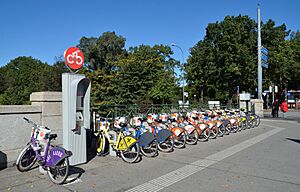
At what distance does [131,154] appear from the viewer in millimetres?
6672

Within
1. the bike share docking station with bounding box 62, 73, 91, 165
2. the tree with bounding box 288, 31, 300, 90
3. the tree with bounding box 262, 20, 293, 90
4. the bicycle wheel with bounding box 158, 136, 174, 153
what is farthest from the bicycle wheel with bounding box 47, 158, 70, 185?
the tree with bounding box 288, 31, 300, 90

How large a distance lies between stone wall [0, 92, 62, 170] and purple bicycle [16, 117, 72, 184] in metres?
0.67

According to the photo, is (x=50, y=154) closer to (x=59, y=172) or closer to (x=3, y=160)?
(x=59, y=172)

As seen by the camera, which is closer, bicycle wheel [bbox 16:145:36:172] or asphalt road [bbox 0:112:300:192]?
asphalt road [bbox 0:112:300:192]

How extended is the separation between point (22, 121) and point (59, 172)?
1932 mm

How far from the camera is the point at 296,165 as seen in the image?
596cm

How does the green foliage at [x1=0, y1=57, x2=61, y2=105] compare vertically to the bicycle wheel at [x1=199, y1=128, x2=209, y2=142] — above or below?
above

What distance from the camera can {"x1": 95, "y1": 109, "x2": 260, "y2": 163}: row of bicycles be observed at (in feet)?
21.1

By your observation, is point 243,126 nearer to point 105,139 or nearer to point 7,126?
point 105,139

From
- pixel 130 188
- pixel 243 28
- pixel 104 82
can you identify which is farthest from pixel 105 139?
pixel 243 28

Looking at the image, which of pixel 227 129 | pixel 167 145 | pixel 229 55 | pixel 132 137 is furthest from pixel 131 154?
pixel 229 55

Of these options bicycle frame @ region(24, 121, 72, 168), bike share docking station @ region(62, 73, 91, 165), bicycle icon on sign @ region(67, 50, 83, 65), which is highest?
bicycle icon on sign @ region(67, 50, 83, 65)

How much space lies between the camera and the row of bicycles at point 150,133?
645cm

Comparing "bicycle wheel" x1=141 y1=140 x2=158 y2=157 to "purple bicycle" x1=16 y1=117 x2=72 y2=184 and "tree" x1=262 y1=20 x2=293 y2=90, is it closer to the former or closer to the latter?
"purple bicycle" x1=16 y1=117 x2=72 y2=184
